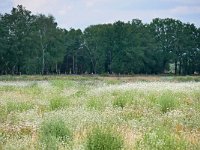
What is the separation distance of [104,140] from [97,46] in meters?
89.0

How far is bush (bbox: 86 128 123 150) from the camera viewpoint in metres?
9.40

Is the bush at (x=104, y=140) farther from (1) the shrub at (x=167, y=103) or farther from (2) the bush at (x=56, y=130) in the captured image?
(1) the shrub at (x=167, y=103)

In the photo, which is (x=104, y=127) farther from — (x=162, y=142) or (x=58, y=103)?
(x=58, y=103)

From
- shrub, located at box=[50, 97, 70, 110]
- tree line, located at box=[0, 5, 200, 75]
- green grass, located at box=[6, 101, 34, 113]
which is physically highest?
tree line, located at box=[0, 5, 200, 75]

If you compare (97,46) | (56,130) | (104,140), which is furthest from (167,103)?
(97,46)

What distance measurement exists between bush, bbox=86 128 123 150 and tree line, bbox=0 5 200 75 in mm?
72062

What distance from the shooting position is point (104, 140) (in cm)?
942

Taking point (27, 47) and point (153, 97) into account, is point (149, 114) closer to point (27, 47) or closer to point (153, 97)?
point (153, 97)

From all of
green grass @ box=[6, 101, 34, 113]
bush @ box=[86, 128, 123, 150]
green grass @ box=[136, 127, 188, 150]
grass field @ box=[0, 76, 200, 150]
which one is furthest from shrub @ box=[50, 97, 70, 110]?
bush @ box=[86, 128, 123, 150]

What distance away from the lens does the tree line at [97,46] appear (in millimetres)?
85000

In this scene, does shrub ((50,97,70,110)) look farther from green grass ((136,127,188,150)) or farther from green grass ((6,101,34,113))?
green grass ((136,127,188,150))

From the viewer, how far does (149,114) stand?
1591 centimetres

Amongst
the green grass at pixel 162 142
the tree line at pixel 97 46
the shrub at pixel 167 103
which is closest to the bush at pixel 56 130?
the green grass at pixel 162 142

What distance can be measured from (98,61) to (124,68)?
27.9ft
